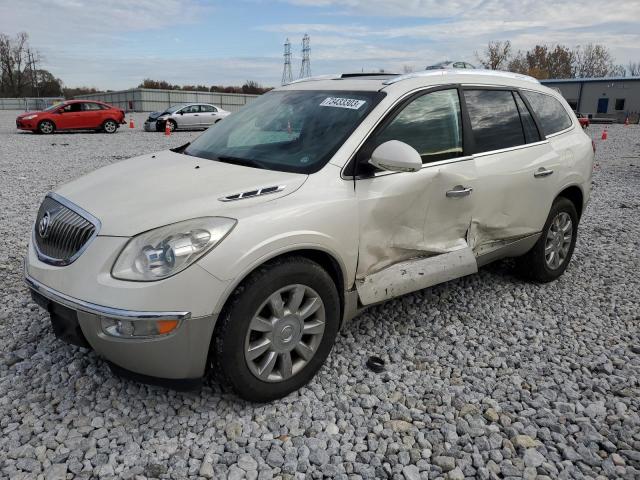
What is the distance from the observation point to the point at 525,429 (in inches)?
115

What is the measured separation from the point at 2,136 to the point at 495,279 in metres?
21.8

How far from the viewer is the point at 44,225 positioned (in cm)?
315

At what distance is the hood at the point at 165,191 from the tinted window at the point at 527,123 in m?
2.40

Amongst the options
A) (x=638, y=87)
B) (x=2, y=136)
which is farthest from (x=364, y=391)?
(x=638, y=87)

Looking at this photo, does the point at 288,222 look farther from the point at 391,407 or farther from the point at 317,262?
the point at 391,407

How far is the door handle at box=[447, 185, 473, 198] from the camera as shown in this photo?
373cm

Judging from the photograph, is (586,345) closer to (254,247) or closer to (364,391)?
(364,391)

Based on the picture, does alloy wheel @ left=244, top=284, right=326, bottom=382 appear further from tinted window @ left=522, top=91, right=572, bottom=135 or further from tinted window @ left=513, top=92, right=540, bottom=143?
tinted window @ left=522, top=91, right=572, bottom=135

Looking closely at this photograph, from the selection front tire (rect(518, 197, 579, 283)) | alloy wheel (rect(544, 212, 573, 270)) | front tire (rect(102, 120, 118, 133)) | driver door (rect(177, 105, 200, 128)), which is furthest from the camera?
driver door (rect(177, 105, 200, 128))

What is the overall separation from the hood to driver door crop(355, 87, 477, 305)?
22.1 inches

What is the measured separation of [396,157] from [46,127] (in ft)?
75.1

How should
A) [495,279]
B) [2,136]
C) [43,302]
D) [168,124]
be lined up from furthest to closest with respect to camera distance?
[168,124], [2,136], [495,279], [43,302]

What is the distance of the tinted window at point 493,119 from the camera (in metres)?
4.05

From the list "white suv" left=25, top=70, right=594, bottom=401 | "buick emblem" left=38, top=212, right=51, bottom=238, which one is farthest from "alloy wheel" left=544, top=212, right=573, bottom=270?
"buick emblem" left=38, top=212, right=51, bottom=238
